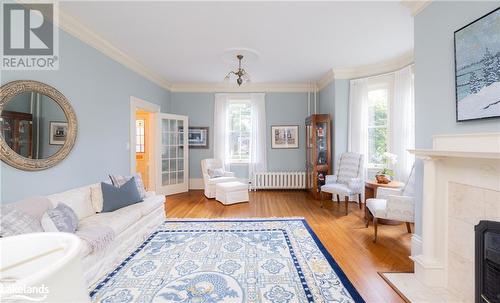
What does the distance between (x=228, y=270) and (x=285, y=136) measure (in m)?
4.18

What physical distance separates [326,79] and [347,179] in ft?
7.59

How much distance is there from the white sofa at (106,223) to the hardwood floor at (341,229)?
0.97 m

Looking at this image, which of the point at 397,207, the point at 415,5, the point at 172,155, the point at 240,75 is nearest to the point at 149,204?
the point at 240,75

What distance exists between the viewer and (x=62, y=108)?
2691 millimetres

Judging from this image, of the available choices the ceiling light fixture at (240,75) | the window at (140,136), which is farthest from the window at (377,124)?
the window at (140,136)

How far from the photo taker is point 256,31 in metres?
3.05

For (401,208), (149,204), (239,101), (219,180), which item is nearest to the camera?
(401,208)

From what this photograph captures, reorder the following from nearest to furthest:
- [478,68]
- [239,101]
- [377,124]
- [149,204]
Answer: [478,68]
[149,204]
[377,124]
[239,101]

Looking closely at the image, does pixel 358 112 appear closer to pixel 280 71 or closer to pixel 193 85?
pixel 280 71

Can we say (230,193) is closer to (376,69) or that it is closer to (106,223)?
(106,223)

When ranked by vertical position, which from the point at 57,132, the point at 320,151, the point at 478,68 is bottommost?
the point at 320,151

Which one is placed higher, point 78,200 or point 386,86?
point 386,86

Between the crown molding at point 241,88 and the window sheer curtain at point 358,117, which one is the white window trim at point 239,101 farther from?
the window sheer curtain at point 358,117

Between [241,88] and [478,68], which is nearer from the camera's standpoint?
[478,68]
